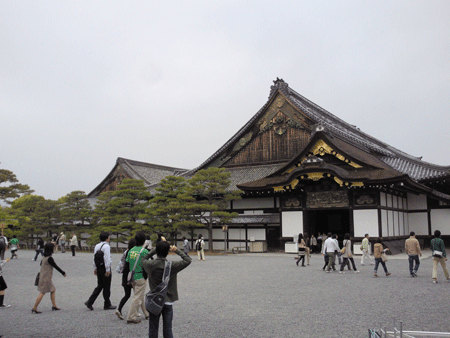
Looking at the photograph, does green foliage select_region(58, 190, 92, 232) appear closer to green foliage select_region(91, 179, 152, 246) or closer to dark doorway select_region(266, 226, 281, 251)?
green foliage select_region(91, 179, 152, 246)

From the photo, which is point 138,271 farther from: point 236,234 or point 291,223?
point 236,234

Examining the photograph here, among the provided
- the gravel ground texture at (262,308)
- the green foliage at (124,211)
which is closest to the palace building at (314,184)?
the green foliage at (124,211)

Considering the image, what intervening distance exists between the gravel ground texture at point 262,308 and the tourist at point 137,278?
0.73ft

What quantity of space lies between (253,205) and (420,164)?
11874mm

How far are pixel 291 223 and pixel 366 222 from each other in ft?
15.4

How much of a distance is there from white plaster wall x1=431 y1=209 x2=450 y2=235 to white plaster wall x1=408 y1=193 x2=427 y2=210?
91cm

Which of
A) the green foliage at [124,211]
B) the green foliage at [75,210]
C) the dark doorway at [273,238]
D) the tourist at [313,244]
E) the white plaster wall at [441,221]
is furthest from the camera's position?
the green foliage at [75,210]

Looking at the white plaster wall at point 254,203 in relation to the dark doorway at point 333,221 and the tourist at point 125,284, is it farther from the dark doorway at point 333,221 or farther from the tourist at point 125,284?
the tourist at point 125,284

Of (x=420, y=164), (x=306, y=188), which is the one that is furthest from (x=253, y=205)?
(x=420, y=164)

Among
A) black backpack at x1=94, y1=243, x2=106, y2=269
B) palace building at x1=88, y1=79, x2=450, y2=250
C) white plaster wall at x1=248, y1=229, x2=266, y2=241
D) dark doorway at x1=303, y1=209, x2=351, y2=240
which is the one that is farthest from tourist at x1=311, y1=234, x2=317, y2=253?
black backpack at x1=94, y1=243, x2=106, y2=269

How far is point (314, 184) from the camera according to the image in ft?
84.6

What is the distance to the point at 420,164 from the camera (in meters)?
28.0

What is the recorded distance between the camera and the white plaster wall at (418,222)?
27691 mm

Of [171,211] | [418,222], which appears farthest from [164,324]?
[418,222]
